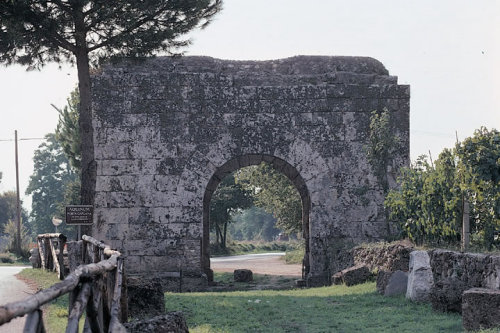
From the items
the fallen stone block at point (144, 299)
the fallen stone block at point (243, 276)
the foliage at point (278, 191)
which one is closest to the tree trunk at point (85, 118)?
the fallen stone block at point (243, 276)

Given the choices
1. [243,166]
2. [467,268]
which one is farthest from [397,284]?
[243,166]

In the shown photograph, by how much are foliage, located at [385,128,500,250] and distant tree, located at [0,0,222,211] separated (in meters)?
6.30

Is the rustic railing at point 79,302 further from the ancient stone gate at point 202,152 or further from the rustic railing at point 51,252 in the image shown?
the ancient stone gate at point 202,152

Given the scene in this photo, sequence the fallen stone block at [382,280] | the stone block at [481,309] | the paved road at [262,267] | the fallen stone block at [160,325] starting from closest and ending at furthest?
the fallen stone block at [160,325] → the stone block at [481,309] → the fallen stone block at [382,280] → the paved road at [262,267]

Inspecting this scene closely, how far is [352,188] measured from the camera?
1664cm

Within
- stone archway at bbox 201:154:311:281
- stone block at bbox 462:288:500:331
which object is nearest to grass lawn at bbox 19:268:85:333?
stone archway at bbox 201:154:311:281

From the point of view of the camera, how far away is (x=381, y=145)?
16.2 metres

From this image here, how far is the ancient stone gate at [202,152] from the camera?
16.4 m

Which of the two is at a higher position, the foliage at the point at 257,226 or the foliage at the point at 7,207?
the foliage at the point at 7,207

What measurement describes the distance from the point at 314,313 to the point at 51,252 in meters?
8.97

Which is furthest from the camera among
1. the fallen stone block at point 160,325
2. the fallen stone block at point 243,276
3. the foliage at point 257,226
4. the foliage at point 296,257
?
the foliage at point 257,226

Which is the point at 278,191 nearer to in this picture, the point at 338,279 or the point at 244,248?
the point at 338,279

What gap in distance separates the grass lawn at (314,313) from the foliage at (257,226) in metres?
68.5

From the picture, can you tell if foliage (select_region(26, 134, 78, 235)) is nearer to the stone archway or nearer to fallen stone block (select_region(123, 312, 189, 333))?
the stone archway
